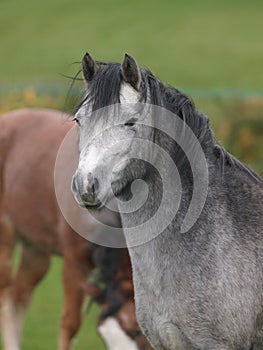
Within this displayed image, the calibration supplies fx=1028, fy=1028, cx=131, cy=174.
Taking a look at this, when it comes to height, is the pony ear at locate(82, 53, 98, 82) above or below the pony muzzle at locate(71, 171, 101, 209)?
above

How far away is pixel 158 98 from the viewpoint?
4613mm

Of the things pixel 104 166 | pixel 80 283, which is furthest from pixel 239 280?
pixel 80 283

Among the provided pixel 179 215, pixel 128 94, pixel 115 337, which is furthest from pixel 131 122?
pixel 115 337

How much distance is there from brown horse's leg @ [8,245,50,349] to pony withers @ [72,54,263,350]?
11.5 feet

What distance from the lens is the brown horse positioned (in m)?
7.28

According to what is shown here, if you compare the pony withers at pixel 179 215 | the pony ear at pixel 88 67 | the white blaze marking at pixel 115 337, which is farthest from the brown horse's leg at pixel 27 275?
the pony ear at pixel 88 67

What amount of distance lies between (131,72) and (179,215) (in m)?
0.74

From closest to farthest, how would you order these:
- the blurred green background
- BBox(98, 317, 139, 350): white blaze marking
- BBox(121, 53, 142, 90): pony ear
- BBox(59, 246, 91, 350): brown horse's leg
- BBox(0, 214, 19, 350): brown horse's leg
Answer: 1. BBox(121, 53, 142, 90): pony ear
2. BBox(98, 317, 139, 350): white blaze marking
3. BBox(59, 246, 91, 350): brown horse's leg
4. BBox(0, 214, 19, 350): brown horse's leg
5. the blurred green background

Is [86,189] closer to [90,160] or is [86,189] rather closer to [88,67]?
[90,160]

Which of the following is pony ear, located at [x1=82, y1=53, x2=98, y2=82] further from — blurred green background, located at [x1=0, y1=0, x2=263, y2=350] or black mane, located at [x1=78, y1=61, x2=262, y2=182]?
blurred green background, located at [x1=0, y1=0, x2=263, y2=350]

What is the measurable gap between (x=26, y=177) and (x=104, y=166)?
3650mm

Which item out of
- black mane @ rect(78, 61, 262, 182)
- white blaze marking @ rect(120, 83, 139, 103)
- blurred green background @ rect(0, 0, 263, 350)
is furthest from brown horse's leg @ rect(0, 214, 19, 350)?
blurred green background @ rect(0, 0, 263, 350)

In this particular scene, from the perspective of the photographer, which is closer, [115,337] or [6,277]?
[115,337]

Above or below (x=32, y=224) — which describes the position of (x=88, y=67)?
above
